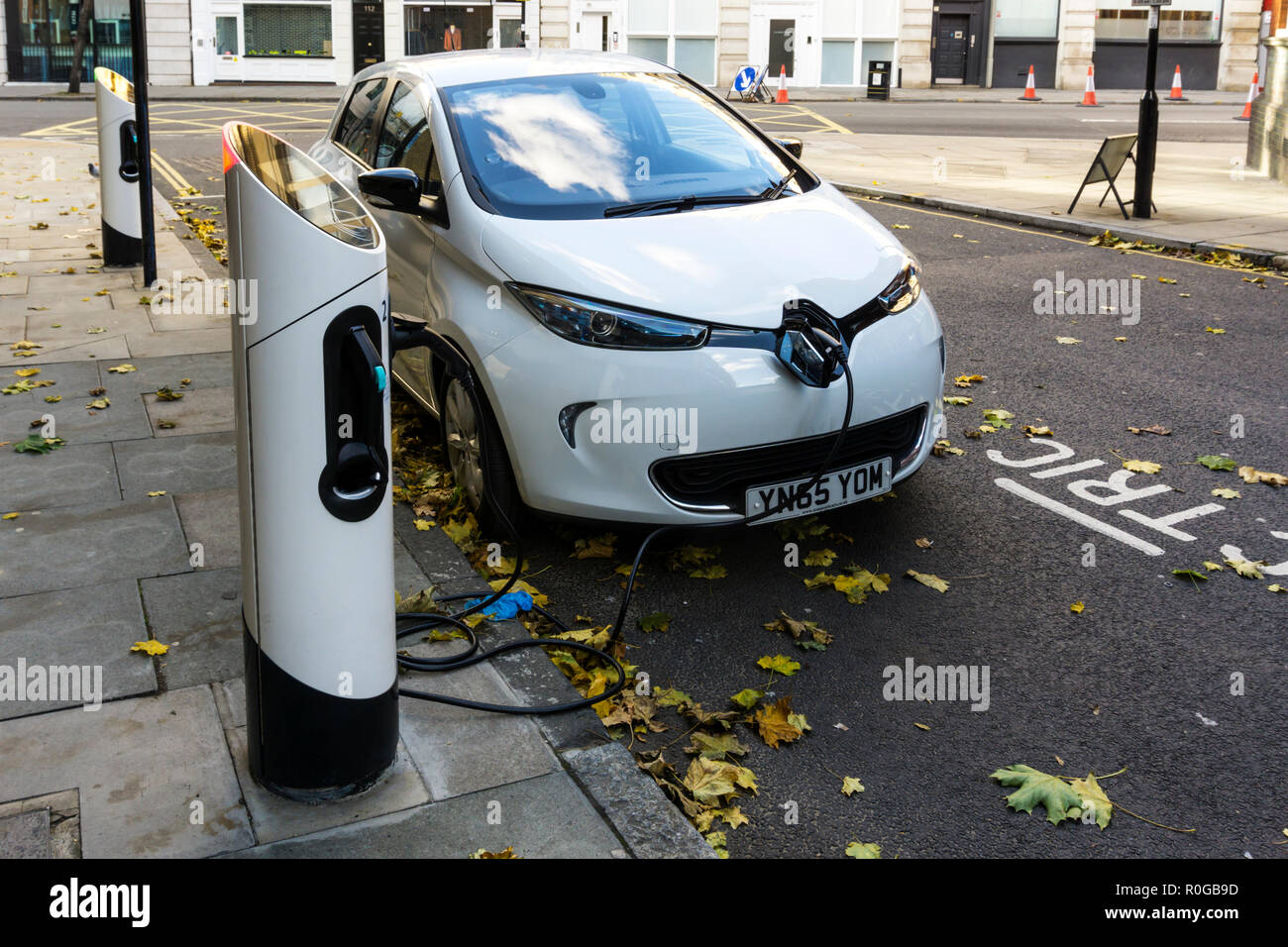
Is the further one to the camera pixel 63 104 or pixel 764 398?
pixel 63 104

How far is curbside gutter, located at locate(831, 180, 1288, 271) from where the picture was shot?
10.4 meters

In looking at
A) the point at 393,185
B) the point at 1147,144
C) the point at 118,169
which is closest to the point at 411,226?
the point at 393,185

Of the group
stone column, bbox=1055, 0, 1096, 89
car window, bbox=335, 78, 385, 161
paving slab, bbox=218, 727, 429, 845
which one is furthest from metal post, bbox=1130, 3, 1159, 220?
stone column, bbox=1055, 0, 1096, 89

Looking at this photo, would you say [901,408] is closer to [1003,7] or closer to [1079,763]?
[1079,763]

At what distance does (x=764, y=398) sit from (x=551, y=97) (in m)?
2.04

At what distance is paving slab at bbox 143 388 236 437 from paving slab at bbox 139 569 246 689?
1830 millimetres

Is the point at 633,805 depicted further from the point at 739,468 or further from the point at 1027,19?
the point at 1027,19

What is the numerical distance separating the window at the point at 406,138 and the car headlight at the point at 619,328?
1.10 metres

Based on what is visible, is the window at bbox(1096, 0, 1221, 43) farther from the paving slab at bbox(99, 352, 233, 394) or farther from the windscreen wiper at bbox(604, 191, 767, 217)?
the windscreen wiper at bbox(604, 191, 767, 217)

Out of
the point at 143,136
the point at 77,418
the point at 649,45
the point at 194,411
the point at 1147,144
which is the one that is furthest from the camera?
the point at 649,45

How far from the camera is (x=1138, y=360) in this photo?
7.47 meters

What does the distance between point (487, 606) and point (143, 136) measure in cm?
638

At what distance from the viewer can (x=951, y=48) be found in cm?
3872
